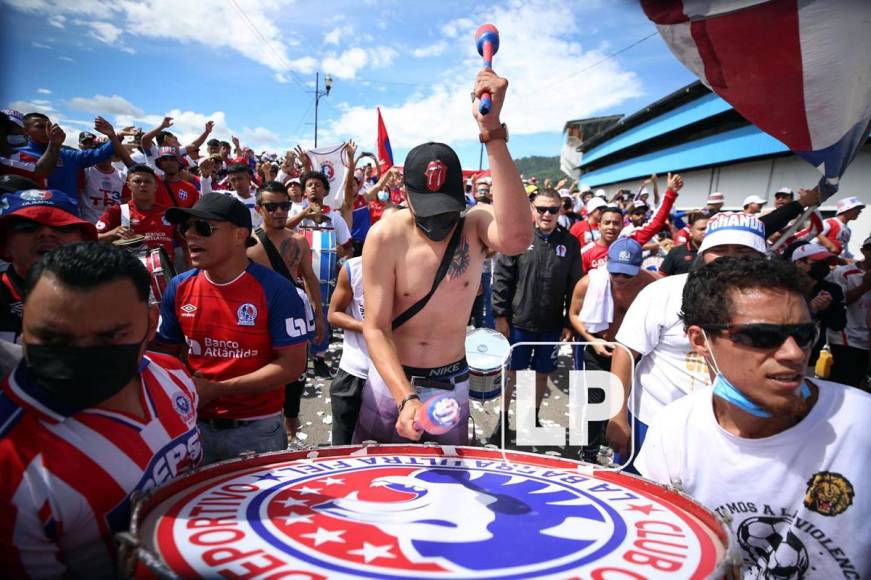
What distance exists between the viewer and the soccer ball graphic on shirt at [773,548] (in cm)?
144

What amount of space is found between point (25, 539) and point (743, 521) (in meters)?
2.02

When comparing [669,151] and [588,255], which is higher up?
[669,151]

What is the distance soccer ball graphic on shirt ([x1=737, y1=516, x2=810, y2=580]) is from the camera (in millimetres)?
1444

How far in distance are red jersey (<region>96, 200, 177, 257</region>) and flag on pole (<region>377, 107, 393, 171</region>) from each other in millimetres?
6407

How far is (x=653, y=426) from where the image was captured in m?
1.76

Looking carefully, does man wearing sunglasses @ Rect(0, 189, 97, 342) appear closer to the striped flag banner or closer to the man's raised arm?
the man's raised arm

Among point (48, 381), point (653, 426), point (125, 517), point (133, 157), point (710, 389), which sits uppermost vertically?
point (133, 157)

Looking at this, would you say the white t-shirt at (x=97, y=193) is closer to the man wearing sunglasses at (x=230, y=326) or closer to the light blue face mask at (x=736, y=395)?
the man wearing sunglasses at (x=230, y=326)

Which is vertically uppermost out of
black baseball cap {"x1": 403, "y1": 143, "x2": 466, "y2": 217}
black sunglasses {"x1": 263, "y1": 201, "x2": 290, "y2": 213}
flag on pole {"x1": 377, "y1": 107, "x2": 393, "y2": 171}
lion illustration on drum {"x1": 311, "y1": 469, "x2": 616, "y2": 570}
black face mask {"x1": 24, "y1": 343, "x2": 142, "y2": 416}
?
flag on pole {"x1": 377, "y1": 107, "x2": 393, "y2": 171}

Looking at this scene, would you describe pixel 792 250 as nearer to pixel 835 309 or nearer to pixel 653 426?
pixel 835 309

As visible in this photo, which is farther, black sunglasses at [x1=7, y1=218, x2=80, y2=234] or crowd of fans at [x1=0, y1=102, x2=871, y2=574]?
black sunglasses at [x1=7, y1=218, x2=80, y2=234]

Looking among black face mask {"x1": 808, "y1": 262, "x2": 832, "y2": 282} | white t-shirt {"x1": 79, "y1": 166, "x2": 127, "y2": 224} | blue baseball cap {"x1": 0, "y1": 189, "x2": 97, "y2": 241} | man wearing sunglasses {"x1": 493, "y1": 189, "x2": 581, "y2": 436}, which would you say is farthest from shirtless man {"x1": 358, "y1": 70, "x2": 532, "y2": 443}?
white t-shirt {"x1": 79, "y1": 166, "x2": 127, "y2": 224}

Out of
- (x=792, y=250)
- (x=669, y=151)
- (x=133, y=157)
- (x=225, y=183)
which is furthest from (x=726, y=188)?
(x=133, y=157)

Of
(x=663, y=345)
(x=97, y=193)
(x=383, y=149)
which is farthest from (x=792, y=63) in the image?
(x=383, y=149)
